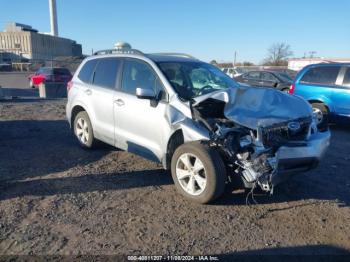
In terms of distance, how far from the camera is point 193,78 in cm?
519

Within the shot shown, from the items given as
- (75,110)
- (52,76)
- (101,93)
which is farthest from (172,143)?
(52,76)

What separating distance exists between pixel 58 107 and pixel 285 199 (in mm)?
9949

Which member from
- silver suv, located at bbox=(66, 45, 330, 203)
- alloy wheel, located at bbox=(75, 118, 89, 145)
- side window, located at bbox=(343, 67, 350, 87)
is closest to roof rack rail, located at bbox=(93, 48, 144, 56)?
silver suv, located at bbox=(66, 45, 330, 203)

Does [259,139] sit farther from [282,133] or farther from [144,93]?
[144,93]

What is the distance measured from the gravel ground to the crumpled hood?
1.07m

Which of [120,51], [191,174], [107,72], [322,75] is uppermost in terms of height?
[120,51]

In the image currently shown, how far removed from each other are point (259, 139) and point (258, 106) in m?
0.64

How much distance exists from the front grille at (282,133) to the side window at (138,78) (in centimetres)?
153

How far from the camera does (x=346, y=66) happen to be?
30.2 feet

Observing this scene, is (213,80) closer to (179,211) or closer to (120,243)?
(179,211)

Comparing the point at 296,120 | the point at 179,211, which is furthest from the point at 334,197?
the point at 179,211

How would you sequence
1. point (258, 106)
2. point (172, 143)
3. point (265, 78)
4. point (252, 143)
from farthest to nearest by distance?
point (265, 78) → point (172, 143) → point (258, 106) → point (252, 143)

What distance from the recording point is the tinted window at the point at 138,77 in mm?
4882

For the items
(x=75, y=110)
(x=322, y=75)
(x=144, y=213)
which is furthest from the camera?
(x=322, y=75)
